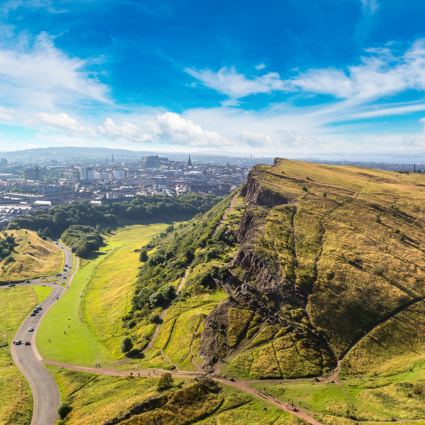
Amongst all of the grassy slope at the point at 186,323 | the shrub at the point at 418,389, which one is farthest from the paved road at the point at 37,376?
the shrub at the point at 418,389

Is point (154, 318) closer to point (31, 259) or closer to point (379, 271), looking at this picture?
point (379, 271)

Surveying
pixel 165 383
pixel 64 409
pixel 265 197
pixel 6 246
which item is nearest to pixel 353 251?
pixel 265 197

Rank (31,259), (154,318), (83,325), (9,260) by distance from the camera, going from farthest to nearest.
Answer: (31,259), (9,260), (83,325), (154,318)

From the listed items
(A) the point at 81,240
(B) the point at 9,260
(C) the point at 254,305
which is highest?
(C) the point at 254,305

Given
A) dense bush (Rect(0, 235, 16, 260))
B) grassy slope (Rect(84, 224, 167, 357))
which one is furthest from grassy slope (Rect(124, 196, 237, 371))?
dense bush (Rect(0, 235, 16, 260))

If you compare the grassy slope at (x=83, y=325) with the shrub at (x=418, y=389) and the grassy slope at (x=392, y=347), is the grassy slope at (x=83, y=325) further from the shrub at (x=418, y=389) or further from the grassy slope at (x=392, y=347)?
the shrub at (x=418, y=389)

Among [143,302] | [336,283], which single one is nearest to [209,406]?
[336,283]

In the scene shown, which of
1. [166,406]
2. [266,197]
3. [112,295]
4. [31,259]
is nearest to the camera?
[166,406]
